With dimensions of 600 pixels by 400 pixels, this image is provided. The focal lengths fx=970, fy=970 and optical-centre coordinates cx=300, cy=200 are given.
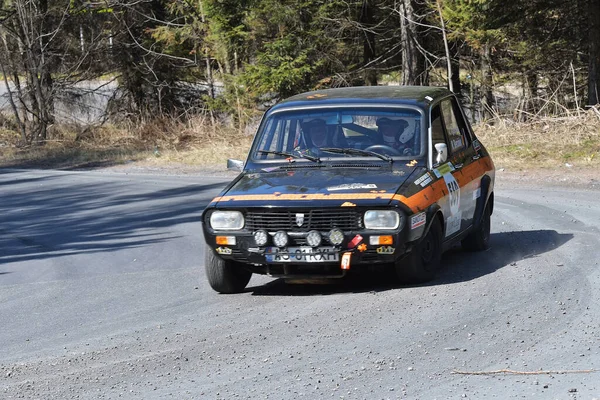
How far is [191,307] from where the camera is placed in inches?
307

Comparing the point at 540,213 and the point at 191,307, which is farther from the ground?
the point at 191,307

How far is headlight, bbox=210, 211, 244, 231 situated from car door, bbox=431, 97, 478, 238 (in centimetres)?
170

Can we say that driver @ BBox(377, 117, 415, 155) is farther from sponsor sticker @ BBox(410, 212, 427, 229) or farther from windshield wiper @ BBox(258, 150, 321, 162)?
sponsor sticker @ BBox(410, 212, 427, 229)

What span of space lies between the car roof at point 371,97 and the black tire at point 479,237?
1285 millimetres

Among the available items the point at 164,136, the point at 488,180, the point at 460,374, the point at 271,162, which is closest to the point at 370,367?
the point at 460,374

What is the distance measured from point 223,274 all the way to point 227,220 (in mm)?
548

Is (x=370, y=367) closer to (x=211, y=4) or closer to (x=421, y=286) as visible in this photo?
(x=421, y=286)

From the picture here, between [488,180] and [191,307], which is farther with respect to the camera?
[488,180]

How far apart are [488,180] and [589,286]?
229 centimetres

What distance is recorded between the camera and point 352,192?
7.57 m

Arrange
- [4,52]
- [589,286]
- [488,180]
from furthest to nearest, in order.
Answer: [4,52] → [488,180] → [589,286]

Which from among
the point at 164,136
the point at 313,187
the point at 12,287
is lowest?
the point at 164,136

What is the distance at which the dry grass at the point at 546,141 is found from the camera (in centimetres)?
1745

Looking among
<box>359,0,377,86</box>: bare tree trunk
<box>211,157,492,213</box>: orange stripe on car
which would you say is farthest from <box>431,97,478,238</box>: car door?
<box>359,0,377,86</box>: bare tree trunk
